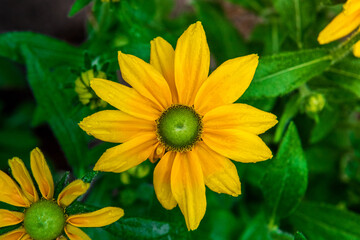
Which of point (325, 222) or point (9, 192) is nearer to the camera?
point (9, 192)

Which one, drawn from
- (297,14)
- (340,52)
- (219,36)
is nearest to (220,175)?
(340,52)

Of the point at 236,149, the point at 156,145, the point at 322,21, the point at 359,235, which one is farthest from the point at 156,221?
the point at 322,21

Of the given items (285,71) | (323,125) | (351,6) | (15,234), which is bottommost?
(323,125)

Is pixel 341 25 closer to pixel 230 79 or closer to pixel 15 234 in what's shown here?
pixel 230 79

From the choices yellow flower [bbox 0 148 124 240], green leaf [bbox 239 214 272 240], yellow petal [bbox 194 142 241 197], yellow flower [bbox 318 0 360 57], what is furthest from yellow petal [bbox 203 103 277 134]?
green leaf [bbox 239 214 272 240]

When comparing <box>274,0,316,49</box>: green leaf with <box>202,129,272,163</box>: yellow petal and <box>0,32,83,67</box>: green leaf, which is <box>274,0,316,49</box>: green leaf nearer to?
<box>202,129,272,163</box>: yellow petal

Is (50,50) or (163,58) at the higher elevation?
(163,58)

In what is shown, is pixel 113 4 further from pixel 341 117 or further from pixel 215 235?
pixel 341 117

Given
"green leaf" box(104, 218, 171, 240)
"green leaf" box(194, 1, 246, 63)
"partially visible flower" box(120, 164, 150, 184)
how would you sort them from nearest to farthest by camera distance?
1. "green leaf" box(104, 218, 171, 240)
2. "partially visible flower" box(120, 164, 150, 184)
3. "green leaf" box(194, 1, 246, 63)
